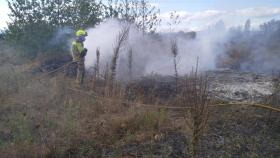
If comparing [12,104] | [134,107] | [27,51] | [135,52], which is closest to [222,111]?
[134,107]

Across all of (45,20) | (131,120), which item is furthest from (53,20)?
(131,120)

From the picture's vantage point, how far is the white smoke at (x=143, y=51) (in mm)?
15664

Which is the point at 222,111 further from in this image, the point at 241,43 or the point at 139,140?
the point at 241,43

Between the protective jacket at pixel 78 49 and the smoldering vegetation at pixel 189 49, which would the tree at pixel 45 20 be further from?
the protective jacket at pixel 78 49

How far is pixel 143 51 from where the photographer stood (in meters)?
17.2

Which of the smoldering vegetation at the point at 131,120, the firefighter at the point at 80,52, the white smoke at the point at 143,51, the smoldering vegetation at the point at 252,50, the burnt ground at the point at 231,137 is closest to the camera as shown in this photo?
the smoldering vegetation at the point at 131,120

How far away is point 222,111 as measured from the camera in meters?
9.05

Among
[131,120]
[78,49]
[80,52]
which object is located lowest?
[131,120]

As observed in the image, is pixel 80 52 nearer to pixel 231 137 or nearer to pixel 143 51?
pixel 143 51

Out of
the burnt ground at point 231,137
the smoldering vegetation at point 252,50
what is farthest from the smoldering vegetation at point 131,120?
the smoldering vegetation at point 252,50

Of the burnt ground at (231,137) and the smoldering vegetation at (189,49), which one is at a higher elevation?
the smoldering vegetation at (189,49)

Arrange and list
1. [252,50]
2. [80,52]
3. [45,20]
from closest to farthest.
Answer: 1. [80,52]
2. [45,20]
3. [252,50]

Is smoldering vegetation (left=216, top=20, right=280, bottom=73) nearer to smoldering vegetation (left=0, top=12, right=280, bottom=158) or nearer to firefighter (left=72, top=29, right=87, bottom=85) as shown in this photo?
smoldering vegetation (left=0, top=12, right=280, bottom=158)

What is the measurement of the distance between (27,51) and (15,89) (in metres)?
6.53
